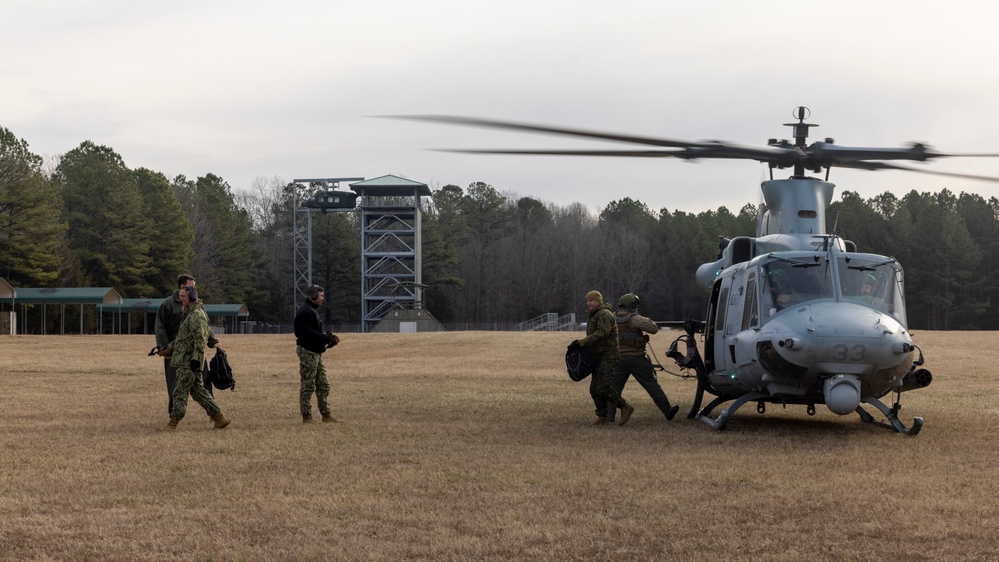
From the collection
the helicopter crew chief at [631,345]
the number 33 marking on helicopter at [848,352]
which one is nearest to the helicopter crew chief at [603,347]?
the helicopter crew chief at [631,345]

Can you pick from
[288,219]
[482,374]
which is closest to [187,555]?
[482,374]

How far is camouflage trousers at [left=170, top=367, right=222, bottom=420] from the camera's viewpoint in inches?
543

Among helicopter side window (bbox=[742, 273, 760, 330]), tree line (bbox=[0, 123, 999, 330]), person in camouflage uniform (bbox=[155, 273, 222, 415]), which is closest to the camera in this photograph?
helicopter side window (bbox=[742, 273, 760, 330])

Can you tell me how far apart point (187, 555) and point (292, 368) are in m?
23.5

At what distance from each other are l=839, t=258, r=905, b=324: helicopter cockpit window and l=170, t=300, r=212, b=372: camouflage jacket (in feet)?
25.7

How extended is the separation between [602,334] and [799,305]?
2614mm

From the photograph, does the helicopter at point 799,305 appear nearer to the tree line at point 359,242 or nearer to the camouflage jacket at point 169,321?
the camouflage jacket at point 169,321

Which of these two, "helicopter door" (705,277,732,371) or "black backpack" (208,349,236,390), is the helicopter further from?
"black backpack" (208,349,236,390)

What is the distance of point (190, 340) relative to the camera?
13695 millimetres

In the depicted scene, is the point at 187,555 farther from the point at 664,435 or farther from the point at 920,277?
the point at 920,277

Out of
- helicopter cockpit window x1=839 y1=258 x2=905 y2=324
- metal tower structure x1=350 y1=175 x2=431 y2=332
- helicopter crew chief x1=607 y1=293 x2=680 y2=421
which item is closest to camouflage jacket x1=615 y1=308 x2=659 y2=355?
helicopter crew chief x1=607 y1=293 x2=680 y2=421

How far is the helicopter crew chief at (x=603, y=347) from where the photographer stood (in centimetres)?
1432

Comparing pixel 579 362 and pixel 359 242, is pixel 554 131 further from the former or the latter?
pixel 359 242

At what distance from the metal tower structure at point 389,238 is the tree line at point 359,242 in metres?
8.11
